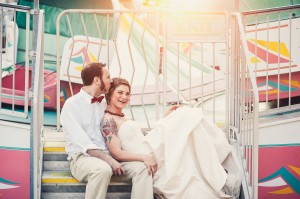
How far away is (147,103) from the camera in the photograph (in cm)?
618

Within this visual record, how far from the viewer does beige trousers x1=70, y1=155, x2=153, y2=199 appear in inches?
145

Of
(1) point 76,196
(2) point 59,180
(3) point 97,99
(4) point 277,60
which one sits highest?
(4) point 277,60

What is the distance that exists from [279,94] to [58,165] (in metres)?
2.22

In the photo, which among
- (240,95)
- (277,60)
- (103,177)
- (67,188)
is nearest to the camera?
(103,177)

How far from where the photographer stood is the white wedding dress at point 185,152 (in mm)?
3773

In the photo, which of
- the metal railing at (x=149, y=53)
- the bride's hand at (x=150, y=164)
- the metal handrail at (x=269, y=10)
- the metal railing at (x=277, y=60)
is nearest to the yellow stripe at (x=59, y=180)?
the bride's hand at (x=150, y=164)

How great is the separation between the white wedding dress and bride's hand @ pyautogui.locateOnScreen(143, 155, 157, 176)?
43 mm

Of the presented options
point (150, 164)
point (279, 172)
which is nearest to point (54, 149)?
point (150, 164)

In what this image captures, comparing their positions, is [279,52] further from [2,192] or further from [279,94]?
[2,192]

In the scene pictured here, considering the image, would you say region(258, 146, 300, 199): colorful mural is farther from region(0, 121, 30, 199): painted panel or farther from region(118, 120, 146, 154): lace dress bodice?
region(0, 121, 30, 199): painted panel

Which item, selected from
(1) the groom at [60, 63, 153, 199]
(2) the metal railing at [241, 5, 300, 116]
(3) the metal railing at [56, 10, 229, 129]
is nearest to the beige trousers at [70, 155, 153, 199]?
(1) the groom at [60, 63, 153, 199]

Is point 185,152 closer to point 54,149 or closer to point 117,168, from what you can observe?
point 117,168

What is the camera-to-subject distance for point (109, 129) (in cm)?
405

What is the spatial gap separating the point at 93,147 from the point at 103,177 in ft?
1.06
